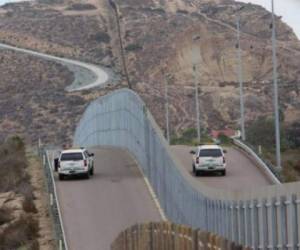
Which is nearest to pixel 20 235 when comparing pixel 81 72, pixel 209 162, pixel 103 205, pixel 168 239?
pixel 103 205

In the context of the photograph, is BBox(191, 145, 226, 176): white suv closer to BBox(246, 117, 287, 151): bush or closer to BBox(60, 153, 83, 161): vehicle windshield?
BBox(60, 153, 83, 161): vehicle windshield

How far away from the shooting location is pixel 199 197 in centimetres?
3275

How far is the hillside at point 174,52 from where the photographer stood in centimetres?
13375

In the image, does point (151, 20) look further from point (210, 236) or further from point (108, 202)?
point (210, 236)

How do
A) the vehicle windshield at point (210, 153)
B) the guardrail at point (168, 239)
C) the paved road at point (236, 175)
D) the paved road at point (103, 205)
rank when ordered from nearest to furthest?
the guardrail at point (168, 239) → the paved road at point (103, 205) → the paved road at point (236, 175) → the vehicle windshield at point (210, 153)

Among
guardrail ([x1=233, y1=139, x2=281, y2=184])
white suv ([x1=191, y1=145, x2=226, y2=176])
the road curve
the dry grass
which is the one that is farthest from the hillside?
white suv ([x1=191, y1=145, x2=226, y2=176])

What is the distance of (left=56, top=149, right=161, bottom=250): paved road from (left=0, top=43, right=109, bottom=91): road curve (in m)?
83.2

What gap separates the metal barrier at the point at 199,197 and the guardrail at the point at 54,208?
4.60m

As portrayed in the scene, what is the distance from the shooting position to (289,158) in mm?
75375

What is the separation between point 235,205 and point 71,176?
32307 mm

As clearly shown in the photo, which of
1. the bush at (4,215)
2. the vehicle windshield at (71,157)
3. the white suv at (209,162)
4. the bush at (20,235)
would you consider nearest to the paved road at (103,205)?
the vehicle windshield at (71,157)

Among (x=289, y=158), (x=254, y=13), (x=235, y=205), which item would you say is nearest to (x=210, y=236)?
(x=235, y=205)

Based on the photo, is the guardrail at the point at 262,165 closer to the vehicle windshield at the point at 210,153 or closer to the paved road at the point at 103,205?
the vehicle windshield at the point at 210,153

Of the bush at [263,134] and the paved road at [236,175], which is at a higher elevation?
the bush at [263,134]
